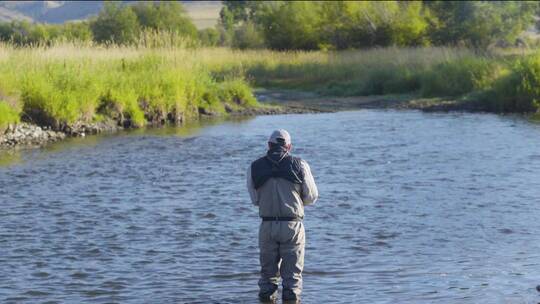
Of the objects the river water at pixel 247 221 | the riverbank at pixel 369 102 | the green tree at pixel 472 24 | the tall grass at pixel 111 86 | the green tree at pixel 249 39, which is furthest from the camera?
the green tree at pixel 249 39

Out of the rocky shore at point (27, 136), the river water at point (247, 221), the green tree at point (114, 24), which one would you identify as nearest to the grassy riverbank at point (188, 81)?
the rocky shore at point (27, 136)

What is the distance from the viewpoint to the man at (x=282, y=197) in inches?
416

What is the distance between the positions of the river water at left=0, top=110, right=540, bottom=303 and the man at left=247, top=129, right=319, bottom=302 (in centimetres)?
83

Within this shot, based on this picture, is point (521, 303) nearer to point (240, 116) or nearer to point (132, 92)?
point (132, 92)

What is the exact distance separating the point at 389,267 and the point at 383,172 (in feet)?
25.4

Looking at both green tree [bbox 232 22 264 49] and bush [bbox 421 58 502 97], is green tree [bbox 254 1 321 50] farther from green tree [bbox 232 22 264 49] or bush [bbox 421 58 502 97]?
bush [bbox 421 58 502 97]

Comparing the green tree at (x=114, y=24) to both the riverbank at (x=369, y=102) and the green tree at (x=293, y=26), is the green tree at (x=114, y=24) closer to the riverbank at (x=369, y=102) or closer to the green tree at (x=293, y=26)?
the green tree at (x=293, y=26)

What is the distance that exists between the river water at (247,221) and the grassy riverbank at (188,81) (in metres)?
1.76

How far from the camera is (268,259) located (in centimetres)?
1083

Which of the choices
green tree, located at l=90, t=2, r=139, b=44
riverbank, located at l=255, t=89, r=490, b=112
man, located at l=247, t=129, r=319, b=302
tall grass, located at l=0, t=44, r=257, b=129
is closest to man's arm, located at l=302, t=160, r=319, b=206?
man, located at l=247, t=129, r=319, b=302

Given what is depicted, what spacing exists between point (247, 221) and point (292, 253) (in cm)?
493

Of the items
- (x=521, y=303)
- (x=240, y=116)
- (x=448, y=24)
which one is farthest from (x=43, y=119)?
(x=448, y=24)

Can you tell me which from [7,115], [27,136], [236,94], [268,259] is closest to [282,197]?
[268,259]

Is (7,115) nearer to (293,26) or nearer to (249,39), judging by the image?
(293,26)
